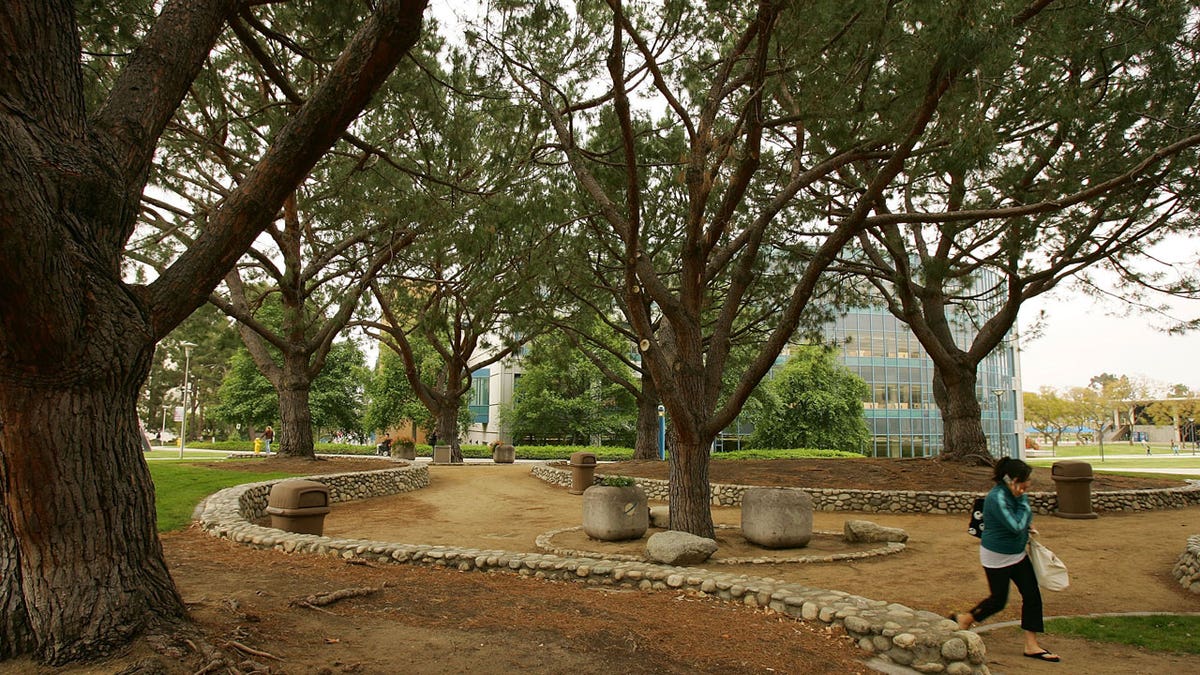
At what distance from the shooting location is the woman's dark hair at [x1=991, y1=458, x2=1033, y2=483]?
5.11 metres

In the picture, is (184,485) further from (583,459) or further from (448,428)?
(448,428)

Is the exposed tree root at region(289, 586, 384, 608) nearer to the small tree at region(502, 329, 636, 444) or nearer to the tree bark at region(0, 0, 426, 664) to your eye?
the tree bark at region(0, 0, 426, 664)

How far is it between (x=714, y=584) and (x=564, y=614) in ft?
4.92

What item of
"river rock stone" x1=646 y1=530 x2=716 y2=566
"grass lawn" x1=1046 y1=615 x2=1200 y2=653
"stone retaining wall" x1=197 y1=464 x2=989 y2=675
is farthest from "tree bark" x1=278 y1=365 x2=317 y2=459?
"grass lawn" x1=1046 y1=615 x2=1200 y2=653

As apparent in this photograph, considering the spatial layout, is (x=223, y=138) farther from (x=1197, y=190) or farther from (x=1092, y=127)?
(x=1197, y=190)

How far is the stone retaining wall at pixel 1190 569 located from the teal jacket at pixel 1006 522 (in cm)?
423

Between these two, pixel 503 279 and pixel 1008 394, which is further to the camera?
pixel 1008 394

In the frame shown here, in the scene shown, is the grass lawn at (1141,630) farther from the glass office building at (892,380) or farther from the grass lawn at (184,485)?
the glass office building at (892,380)

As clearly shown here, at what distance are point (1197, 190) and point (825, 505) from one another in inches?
322

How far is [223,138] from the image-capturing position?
36.4 ft

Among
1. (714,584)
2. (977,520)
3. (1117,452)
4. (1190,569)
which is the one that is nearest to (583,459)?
(714,584)

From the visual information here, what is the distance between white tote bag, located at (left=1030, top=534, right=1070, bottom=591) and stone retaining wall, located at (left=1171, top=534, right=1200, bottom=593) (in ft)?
13.0

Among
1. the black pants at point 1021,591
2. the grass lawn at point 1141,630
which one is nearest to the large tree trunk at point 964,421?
the grass lawn at point 1141,630

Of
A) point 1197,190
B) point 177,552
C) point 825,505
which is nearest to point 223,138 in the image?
point 177,552
